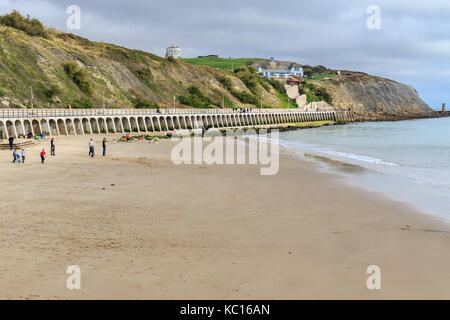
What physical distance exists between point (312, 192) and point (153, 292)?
13183 mm

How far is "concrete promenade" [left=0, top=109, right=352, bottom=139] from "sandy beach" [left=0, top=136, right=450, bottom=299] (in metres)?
33.1

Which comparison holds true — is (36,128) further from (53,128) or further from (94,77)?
(94,77)

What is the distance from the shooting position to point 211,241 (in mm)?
12062

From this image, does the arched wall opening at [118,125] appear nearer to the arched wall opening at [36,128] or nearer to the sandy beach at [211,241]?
the arched wall opening at [36,128]

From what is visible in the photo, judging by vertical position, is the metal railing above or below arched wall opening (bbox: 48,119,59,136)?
above

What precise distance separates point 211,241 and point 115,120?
61309 mm

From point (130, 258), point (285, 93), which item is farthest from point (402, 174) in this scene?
point (285, 93)

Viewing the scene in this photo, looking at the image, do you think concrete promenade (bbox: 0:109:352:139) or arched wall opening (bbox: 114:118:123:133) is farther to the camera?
arched wall opening (bbox: 114:118:123:133)

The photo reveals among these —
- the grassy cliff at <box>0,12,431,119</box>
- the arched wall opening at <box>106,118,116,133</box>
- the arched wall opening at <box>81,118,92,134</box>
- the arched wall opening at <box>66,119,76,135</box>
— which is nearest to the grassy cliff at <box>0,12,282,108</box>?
the grassy cliff at <box>0,12,431,119</box>

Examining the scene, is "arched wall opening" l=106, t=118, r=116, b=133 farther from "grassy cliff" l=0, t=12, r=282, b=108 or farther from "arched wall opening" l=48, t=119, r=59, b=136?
"arched wall opening" l=48, t=119, r=59, b=136

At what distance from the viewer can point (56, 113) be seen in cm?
5700

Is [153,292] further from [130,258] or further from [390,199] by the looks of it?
[390,199]

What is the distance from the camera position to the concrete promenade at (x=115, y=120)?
5156 cm

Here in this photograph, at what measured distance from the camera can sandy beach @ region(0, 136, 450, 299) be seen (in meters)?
8.84
